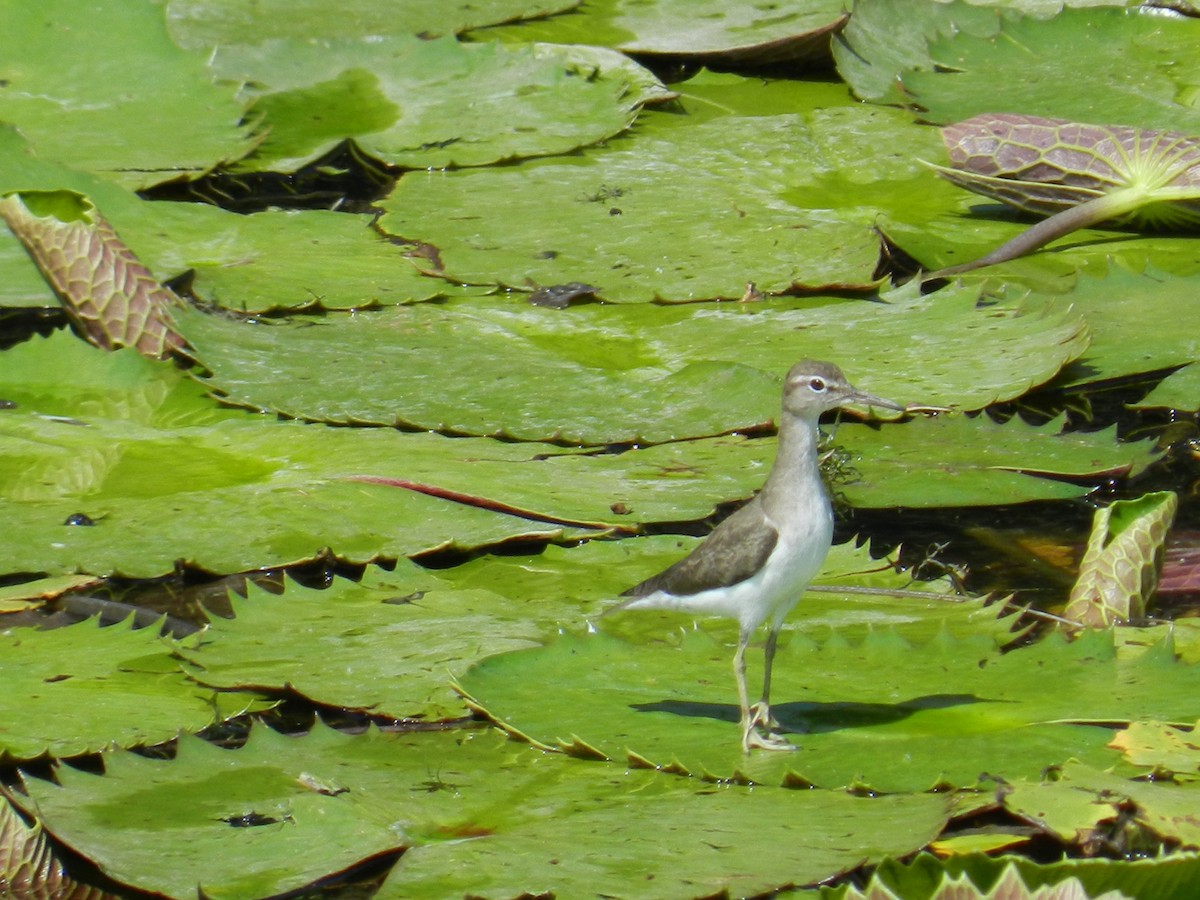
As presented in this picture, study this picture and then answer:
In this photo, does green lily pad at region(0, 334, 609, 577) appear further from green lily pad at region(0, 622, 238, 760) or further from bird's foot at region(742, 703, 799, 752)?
bird's foot at region(742, 703, 799, 752)

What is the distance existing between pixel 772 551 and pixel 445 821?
636 mm

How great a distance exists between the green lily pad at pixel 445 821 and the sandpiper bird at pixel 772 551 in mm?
231

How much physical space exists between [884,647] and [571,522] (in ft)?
2.39

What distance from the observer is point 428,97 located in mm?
5266

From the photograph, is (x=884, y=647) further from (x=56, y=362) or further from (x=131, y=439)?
(x=56, y=362)

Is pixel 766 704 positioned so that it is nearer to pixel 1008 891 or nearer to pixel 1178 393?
pixel 1008 891

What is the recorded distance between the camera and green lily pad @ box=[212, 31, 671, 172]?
5.02 metres

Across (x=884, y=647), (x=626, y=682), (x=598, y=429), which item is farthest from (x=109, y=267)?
(x=884, y=647)

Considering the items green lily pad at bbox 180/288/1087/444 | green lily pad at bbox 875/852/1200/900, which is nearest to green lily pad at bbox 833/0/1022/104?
green lily pad at bbox 180/288/1087/444

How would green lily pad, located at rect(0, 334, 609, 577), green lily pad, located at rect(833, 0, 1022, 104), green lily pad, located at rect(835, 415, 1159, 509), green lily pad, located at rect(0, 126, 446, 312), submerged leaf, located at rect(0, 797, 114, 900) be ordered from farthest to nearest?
green lily pad, located at rect(833, 0, 1022, 104) → green lily pad, located at rect(0, 126, 446, 312) → green lily pad, located at rect(835, 415, 1159, 509) → green lily pad, located at rect(0, 334, 609, 577) → submerged leaf, located at rect(0, 797, 114, 900)

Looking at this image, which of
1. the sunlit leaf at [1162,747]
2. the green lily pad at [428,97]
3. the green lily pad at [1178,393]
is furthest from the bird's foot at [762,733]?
the green lily pad at [428,97]

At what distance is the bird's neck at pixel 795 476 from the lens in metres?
2.56

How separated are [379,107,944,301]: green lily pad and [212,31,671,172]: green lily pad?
0.53 ft

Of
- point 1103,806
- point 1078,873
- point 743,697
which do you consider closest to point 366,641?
point 743,697
